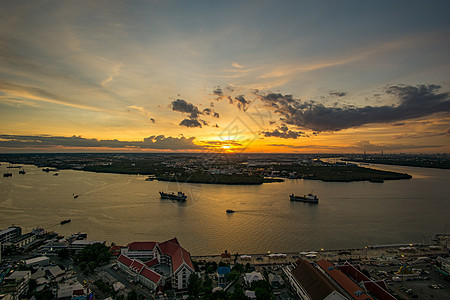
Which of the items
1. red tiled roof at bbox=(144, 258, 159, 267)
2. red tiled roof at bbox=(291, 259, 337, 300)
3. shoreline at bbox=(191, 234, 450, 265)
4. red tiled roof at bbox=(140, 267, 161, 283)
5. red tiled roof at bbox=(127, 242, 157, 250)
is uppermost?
red tiled roof at bbox=(291, 259, 337, 300)

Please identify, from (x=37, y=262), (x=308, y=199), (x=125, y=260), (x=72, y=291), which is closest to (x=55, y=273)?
(x=37, y=262)

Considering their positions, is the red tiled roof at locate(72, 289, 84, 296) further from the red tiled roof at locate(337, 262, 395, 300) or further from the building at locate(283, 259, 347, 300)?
the red tiled roof at locate(337, 262, 395, 300)

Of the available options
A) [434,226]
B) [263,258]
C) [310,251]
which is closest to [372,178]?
[434,226]

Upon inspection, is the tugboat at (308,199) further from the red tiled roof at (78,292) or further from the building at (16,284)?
the building at (16,284)

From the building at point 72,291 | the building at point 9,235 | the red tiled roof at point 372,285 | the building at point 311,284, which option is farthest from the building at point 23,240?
the red tiled roof at point 372,285

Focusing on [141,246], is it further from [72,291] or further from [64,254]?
[64,254]

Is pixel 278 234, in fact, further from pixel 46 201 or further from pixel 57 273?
pixel 46 201

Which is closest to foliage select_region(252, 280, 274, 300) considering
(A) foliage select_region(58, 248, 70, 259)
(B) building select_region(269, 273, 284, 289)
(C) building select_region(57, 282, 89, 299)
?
(B) building select_region(269, 273, 284, 289)
